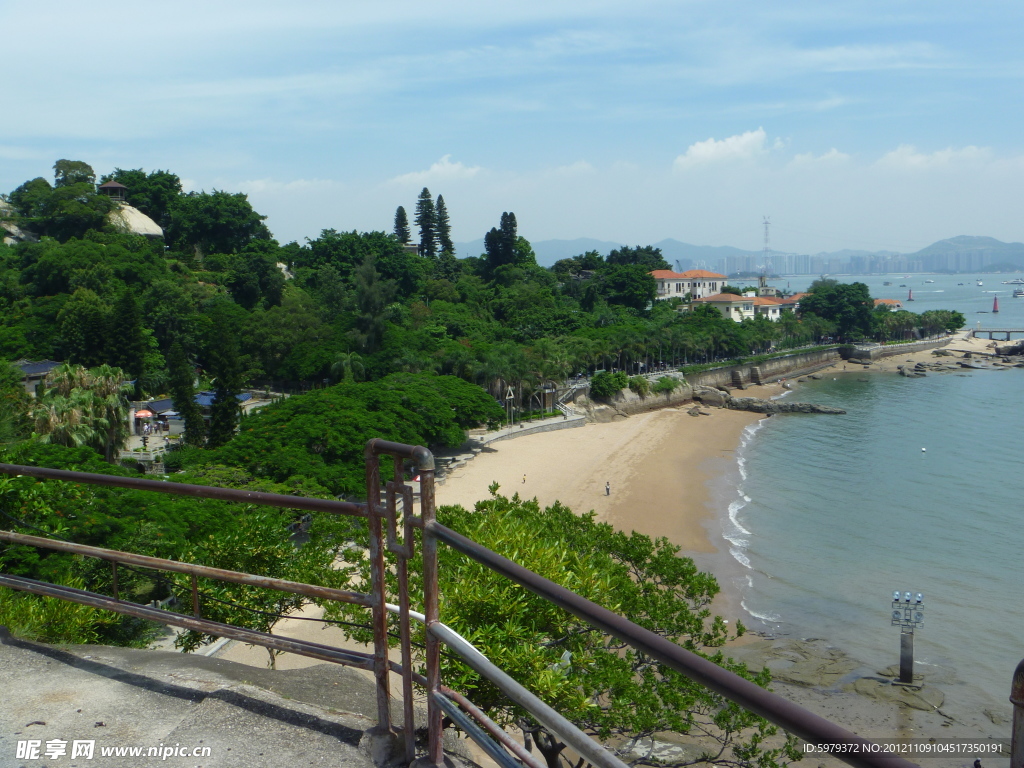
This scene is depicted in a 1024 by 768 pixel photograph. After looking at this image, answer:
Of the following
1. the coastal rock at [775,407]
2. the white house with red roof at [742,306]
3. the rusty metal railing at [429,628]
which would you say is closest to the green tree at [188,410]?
the rusty metal railing at [429,628]

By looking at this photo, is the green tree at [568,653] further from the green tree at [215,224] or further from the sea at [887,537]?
the green tree at [215,224]

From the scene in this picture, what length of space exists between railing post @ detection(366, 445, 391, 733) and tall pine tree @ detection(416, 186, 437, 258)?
79.4 m

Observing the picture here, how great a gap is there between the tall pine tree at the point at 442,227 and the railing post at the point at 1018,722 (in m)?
80.9

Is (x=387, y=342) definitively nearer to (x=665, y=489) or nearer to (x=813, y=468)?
(x=665, y=489)

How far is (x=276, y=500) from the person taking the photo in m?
2.73

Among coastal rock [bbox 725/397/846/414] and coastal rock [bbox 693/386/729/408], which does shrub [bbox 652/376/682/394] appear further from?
coastal rock [bbox 725/397/846/414]

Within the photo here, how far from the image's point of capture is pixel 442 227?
3189 inches

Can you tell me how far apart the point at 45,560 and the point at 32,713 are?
31.8ft

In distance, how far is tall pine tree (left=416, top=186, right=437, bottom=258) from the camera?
262ft

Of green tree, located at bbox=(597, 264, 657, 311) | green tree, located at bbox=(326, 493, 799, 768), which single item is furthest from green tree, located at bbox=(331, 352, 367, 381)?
green tree, located at bbox=(597, 264, 657, 311)

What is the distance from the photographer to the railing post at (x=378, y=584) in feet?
7.93

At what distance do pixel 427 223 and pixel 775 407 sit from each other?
4356cm

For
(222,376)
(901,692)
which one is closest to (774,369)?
(222,376)

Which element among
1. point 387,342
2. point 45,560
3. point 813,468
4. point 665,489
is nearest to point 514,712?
point 45,560
